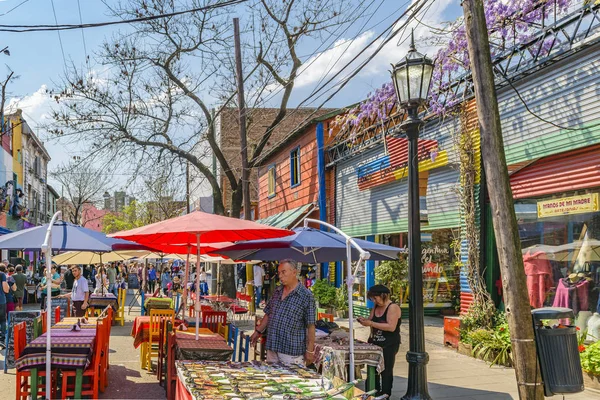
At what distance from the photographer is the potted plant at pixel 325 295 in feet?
58.6

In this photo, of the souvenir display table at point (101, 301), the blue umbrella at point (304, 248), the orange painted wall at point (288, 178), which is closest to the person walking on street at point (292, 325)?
the blue umbrella at point (304, 248)

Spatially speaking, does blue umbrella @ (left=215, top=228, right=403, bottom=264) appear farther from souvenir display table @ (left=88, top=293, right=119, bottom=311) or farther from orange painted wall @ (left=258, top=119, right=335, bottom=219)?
orange painted wall @ (left=258, top=119, right=335, bottom=219)

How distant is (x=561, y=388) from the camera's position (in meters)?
5.77

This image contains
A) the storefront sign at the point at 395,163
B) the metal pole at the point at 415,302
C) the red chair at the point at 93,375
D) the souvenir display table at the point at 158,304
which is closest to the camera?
the metal pole at the point at 415,302

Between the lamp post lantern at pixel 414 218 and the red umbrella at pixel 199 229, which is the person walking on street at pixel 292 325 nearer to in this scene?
the red umbrella at pixel 199 229

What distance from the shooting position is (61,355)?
24.0ft

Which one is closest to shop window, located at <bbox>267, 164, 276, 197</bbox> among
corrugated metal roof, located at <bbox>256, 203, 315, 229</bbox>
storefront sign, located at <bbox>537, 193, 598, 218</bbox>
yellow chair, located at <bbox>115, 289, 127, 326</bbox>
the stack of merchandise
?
corrugated metal roof, located at <bbox>256, 203, 315, 229</bbox>

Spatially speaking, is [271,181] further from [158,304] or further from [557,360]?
[557,360]

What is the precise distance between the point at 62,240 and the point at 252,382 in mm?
4480

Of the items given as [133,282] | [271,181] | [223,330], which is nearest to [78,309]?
[223,330]

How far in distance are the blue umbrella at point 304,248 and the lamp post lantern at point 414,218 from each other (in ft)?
5.11

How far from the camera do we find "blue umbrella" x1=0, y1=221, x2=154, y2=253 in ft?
25.8

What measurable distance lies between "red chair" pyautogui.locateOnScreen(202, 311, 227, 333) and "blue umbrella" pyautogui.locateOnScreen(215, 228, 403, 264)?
3.89 feet

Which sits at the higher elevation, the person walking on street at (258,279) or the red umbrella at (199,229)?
the red umbrella at (199,229)
